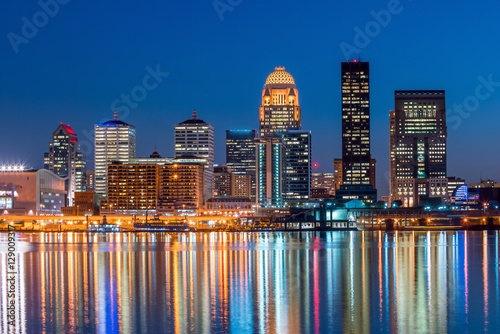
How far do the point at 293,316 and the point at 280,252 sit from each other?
50859 millimetres

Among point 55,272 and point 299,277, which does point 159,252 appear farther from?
point 299,277

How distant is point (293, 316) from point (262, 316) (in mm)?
1643

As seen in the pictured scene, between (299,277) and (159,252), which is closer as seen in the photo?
(299,277)

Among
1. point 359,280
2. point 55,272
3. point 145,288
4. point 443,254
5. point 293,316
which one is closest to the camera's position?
point 293,316

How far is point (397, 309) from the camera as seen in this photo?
41.6m

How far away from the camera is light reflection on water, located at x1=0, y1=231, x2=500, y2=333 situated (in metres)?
37.2

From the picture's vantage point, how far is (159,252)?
299 ft

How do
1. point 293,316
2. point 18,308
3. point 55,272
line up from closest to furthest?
1. point 293,316
2. point 18,308
3. point 55,272

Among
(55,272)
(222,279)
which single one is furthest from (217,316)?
(55,272)

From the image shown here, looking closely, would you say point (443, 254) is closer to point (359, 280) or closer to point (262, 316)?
point (359, 280)

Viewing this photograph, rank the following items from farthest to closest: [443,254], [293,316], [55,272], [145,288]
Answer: [443,254] < [55,272] < [145,288] < [293,316]

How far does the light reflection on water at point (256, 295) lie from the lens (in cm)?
3716

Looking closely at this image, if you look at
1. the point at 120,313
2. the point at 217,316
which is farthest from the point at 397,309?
the point at 120,313

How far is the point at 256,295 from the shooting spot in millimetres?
47906
